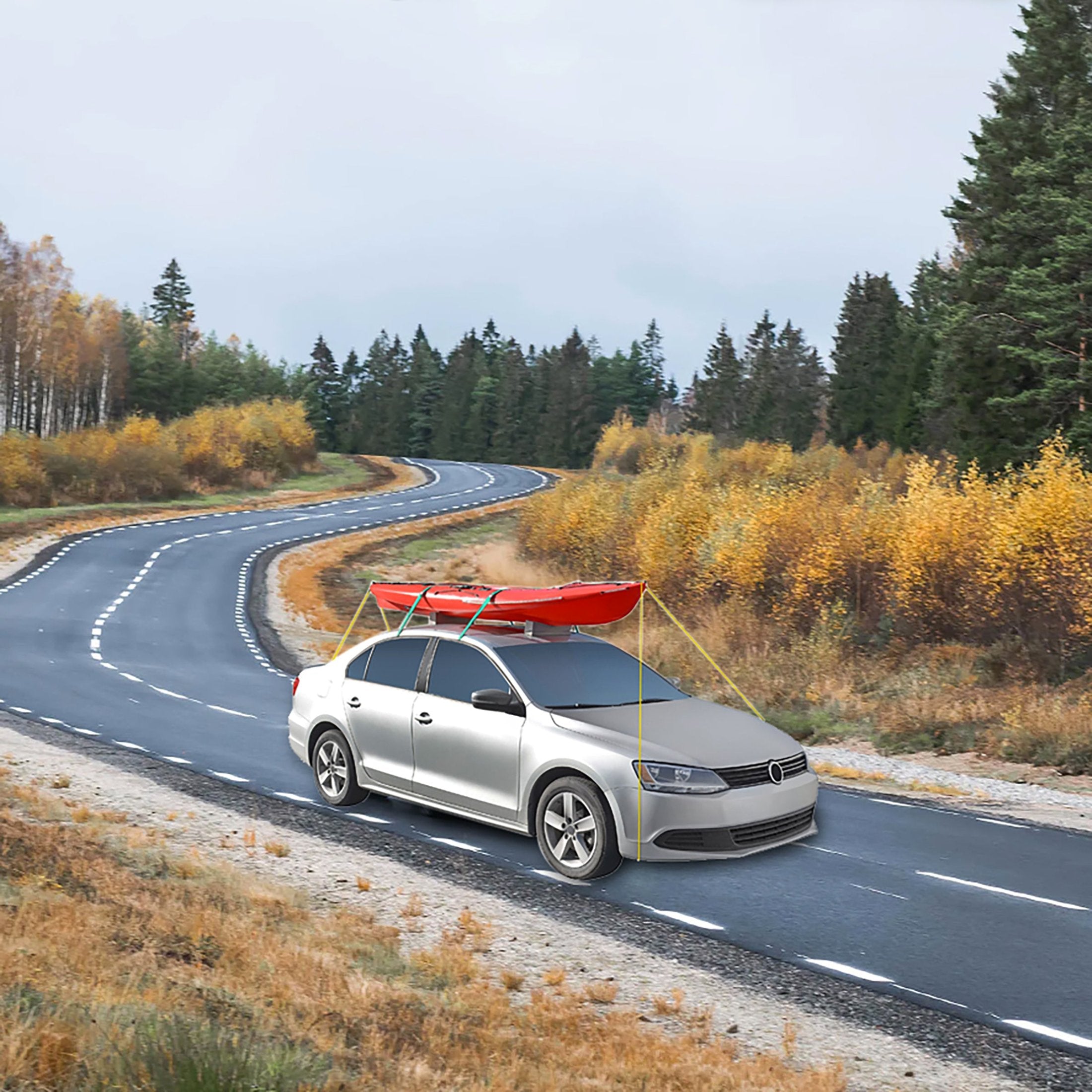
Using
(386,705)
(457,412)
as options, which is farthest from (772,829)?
(457,412)

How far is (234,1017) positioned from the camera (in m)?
4.97

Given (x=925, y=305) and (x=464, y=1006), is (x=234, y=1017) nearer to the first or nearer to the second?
(x=464, y=1006)

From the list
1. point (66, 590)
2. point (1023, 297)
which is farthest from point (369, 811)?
point (1023, 297)

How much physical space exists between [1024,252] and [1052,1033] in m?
34.3

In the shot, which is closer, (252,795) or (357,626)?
(252,795)

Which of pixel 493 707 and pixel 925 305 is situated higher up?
pixel 925 305

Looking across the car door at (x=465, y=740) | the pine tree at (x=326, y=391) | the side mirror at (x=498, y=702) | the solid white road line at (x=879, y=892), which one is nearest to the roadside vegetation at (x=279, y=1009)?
the car door at (x=465, y=740)

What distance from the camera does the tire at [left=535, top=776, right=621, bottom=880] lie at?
798 centimetres

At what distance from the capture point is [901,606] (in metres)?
22.3

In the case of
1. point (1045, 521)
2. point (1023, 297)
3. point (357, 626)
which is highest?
point (1023, 297)

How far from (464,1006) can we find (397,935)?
134 centimetres

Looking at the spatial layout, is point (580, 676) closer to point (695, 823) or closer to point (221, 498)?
point (695, 823)

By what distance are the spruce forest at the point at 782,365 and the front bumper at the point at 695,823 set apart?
2566 centimetres

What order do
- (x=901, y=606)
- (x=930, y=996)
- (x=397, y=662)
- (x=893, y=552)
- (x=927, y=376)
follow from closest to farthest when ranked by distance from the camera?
(x=930, y=996) → (x=397, y=662) → (x=901, y=606) → (x=893, y=552) → (x=927, y=376)
